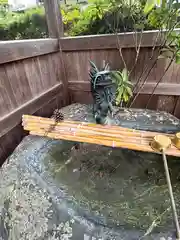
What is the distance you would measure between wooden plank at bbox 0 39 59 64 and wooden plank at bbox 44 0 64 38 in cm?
9

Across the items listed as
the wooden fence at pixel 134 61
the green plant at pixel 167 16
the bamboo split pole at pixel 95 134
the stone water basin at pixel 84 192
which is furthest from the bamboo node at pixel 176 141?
the wooden fence at pixel 134 61

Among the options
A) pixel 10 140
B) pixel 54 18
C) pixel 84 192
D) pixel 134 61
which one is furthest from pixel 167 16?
pixel 10 140

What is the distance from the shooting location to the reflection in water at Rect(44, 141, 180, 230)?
79 cm

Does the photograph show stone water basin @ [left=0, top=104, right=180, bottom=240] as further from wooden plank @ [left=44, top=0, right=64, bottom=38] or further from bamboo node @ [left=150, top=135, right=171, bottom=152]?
wooden plank @ [left=44, top=0, right=64, bottom=38]

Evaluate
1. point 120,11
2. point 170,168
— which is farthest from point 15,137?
point 120,11

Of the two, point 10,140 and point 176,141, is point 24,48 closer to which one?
point 10,140

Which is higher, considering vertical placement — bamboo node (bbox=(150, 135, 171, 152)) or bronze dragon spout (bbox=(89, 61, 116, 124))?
bronze dragon spout (bbox=(89, 61, 116, 124))

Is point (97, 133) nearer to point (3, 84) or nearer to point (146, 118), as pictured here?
point (146, 118)

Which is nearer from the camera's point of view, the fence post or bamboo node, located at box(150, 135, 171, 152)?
bamboo node, located at box(150, 135, 171, 152)

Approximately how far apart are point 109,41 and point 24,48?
2.79 feet

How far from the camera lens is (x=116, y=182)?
1.06m

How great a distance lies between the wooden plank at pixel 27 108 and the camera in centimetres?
146

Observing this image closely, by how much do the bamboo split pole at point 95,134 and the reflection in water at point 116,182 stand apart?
0.18m

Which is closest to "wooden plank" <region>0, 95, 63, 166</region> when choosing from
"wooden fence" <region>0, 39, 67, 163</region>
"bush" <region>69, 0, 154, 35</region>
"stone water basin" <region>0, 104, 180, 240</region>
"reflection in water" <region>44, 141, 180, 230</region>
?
"wooden fence" <region>0, 39, 67, 163</region>
